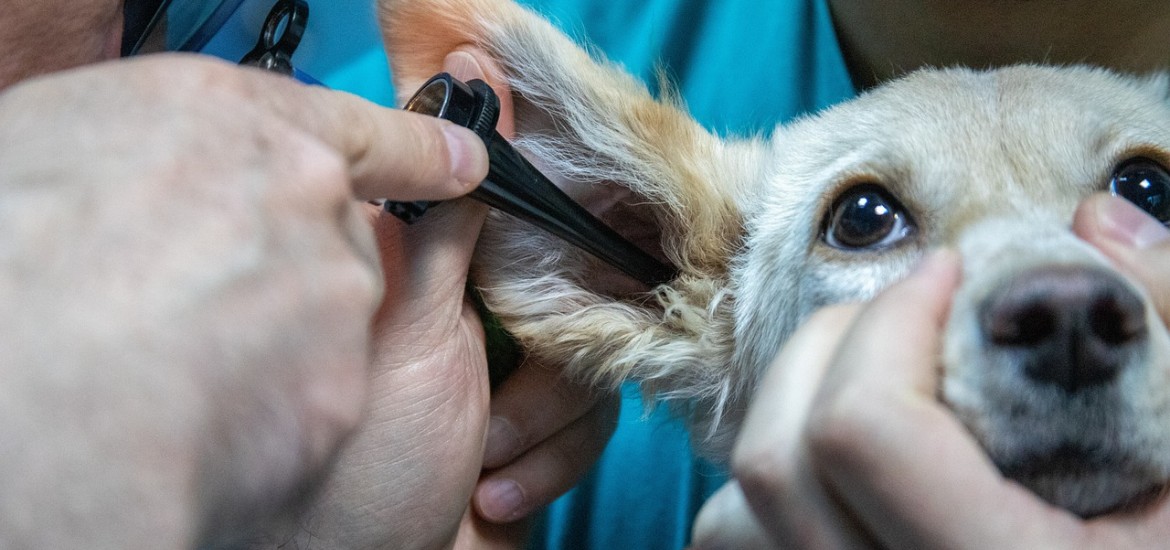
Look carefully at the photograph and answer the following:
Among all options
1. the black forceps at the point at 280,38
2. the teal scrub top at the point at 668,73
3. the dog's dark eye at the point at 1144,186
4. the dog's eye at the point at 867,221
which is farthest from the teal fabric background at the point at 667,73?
the dog's dark eye at the point at 1144,186

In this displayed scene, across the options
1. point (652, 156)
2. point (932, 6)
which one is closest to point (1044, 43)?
point (932, 6)

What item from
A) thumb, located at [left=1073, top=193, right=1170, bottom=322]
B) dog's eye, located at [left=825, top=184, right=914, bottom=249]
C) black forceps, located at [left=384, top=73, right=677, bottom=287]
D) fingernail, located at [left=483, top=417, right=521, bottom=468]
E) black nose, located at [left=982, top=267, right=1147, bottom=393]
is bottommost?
fingernail, located at [left=483, top=417, right=521, bottom=468]

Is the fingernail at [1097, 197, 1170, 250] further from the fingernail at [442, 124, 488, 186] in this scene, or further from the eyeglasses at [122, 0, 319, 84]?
the eyeglasses at [122, 0, 319, 84]

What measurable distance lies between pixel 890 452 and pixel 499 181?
59cm

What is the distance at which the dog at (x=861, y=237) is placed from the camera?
768mm

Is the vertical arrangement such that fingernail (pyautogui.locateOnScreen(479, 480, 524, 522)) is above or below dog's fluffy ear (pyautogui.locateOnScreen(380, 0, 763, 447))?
below

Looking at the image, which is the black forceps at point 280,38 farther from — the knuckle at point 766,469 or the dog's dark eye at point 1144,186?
the dog's dark eye at point 1144,186

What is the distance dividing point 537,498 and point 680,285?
475 mm

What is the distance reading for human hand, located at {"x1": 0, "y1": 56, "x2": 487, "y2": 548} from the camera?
1.73 feet

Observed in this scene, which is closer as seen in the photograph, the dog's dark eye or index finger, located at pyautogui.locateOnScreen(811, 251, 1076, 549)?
index finger, located at pyautogui.locateOnScreen(811, 251, 1076, 549)

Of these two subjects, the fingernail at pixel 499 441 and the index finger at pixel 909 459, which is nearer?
the index finger at pixel 909 459

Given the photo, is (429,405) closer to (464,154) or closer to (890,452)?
(464,154)

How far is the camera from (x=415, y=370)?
1162 mm

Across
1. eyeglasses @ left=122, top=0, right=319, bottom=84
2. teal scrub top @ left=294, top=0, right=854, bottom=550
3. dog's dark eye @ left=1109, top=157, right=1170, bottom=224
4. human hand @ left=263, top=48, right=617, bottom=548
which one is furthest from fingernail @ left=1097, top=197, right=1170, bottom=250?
eyeglasses @ left=122, top=0, right=319, bottom=84
